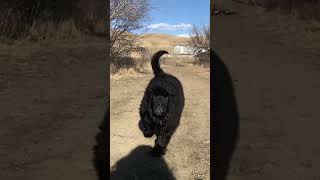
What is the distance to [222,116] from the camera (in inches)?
98.0

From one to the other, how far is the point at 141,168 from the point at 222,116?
319cm

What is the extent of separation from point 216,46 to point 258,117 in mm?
442

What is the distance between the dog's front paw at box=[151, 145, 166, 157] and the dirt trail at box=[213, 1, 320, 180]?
349cm

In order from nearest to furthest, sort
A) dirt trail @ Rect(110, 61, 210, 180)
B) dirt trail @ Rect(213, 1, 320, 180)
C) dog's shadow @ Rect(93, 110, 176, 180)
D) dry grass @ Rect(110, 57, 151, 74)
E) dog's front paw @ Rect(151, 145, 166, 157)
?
dirt trail @ Rect(213, 1, 320, 180)
dog's shadow @ Rect(93, 110, 176, 180)
dirt trail @ Rect(110, 61, 210, 180)
dog's front paw @ Rect(151, 145, 166, 157)
dry grass @ Rect(110, 57, 151, 74)

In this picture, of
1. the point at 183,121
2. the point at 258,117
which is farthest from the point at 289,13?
the point at 183,121

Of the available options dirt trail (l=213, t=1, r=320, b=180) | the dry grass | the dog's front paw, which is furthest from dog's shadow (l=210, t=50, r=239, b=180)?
the dry grass

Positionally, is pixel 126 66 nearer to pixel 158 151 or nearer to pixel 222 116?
pixel 158 151

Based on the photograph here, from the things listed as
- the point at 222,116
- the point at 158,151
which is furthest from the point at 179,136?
the point at 222,116

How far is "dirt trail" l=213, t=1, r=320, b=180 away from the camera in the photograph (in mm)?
2412

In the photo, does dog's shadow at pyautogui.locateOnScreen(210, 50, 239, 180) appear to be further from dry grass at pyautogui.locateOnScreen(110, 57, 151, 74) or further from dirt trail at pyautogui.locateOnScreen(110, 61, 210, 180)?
dry grass at pyautogui.locateOnScreen(110, 57, 151, 74)

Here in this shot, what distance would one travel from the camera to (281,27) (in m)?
2.42

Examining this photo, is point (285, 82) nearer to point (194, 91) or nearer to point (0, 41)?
point (0, 41)

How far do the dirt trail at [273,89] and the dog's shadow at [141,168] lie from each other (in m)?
2.95

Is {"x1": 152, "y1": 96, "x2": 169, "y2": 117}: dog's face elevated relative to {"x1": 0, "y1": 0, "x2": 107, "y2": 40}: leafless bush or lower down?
lower down
